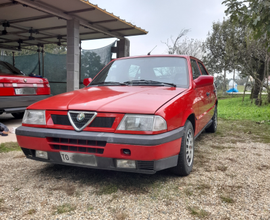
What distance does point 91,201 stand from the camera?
2.30 metres

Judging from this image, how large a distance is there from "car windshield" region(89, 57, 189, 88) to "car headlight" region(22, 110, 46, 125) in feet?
3.84

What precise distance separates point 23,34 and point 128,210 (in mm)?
10683

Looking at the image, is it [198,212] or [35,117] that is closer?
[198,212]

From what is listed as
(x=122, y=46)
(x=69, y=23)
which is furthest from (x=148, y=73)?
(x=122, y=46)

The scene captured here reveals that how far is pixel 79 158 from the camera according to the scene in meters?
2.45

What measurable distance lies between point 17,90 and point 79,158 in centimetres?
406

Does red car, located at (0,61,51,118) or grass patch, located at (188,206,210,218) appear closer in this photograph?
grass patch, located at (188,206,210,218)

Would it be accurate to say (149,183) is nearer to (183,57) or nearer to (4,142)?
(183,57)

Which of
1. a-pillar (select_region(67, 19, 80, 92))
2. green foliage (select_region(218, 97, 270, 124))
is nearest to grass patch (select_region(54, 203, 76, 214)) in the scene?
a-pillar (select_region(67, 19, 80, 92))

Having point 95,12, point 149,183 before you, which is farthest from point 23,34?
point 149,183

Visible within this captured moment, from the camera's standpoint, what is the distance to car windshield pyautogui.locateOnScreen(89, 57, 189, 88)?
3.37 metres

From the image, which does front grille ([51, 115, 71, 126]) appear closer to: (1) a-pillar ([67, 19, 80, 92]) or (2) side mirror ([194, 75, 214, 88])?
(2) side mirror ([194, 75, 214, 88])

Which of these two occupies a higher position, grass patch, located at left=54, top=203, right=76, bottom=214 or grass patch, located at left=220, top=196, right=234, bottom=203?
grass patch, located at left=220, top=196, right=234, bottom=203

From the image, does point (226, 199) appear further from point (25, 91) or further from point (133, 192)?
point (25, 91)
